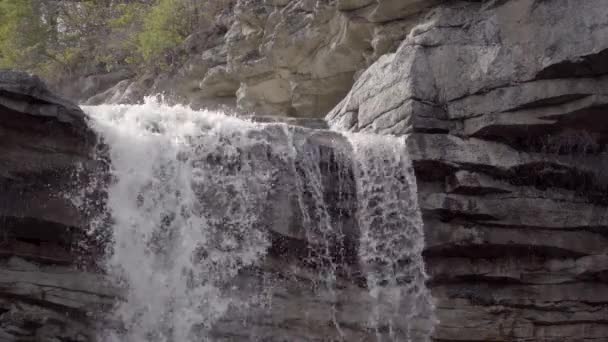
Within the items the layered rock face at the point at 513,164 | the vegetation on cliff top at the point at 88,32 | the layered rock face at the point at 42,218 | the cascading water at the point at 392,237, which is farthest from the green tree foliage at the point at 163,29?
the layered rock face at the point at 42,218

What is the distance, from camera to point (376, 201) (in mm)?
11109

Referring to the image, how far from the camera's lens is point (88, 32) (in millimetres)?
26469

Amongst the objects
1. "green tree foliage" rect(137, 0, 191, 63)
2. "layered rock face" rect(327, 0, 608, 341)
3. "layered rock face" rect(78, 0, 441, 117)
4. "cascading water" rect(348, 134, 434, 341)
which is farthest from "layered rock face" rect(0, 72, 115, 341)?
"green tree foliage" rect(137, 0, 191, 63)

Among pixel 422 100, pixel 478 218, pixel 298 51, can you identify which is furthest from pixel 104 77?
pixel 478 218

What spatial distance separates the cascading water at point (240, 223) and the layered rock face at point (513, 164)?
1.81 ft

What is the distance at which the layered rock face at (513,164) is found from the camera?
10781mm

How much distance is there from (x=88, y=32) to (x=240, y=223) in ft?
62.4

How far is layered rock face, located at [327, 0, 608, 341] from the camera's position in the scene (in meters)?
10.8

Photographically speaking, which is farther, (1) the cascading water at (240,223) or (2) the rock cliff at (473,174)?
(1) the cascading water at (240,223)

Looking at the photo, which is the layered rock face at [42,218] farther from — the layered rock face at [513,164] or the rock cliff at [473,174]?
the layered rock face at [513,164]

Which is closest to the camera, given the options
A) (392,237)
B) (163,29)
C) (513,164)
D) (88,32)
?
(392,237)

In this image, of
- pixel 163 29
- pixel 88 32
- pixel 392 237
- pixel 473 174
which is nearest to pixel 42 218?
pixel 392 237

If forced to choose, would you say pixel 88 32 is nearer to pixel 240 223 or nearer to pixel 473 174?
pixel 240 223

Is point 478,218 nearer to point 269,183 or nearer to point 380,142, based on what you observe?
point 380,142
